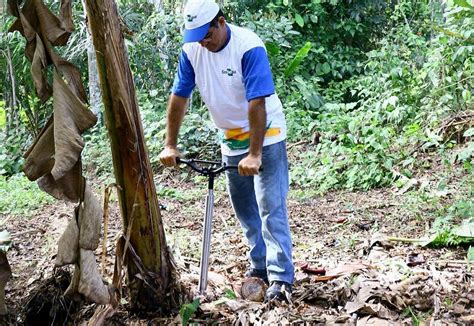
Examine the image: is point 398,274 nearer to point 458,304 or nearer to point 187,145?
point 458,304

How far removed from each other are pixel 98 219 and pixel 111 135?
41 cm

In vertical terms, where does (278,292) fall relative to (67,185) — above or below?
below

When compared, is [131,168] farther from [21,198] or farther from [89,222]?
[21,198]

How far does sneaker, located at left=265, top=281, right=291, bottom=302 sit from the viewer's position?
11.0 feet

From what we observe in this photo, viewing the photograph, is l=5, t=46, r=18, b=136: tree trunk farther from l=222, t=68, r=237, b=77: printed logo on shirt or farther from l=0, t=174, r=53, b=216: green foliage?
l=222, t=68, r=237, b=77: printed logo on shirt

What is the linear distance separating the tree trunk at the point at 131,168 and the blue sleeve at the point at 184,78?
2.20 feet

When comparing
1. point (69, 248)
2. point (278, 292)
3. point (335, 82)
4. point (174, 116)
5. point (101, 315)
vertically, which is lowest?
point (278, 292)

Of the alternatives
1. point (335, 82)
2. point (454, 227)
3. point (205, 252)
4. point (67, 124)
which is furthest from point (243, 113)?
point (335, 82)

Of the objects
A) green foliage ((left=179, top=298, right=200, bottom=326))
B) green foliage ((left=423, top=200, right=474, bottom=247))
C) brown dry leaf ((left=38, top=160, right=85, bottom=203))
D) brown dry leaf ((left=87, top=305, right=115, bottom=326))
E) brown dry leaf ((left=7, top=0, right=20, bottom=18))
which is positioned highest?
brown dry leaf ((left=7, top=0, right=20, bottom=18))

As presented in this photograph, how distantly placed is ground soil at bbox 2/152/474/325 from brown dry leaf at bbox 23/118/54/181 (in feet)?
2.04

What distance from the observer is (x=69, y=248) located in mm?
2592

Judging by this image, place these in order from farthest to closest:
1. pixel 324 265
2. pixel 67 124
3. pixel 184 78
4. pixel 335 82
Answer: pixel 335 82, pixel 324 265, pixel 184 78, pixel 67 124

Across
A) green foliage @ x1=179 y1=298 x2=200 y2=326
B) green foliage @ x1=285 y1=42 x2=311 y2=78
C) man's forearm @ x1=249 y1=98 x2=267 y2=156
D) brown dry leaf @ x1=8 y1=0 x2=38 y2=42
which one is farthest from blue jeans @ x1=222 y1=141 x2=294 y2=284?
green foliage @ x1=285 y1=42 x2=311 y2=78

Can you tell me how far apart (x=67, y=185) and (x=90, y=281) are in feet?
1.43
